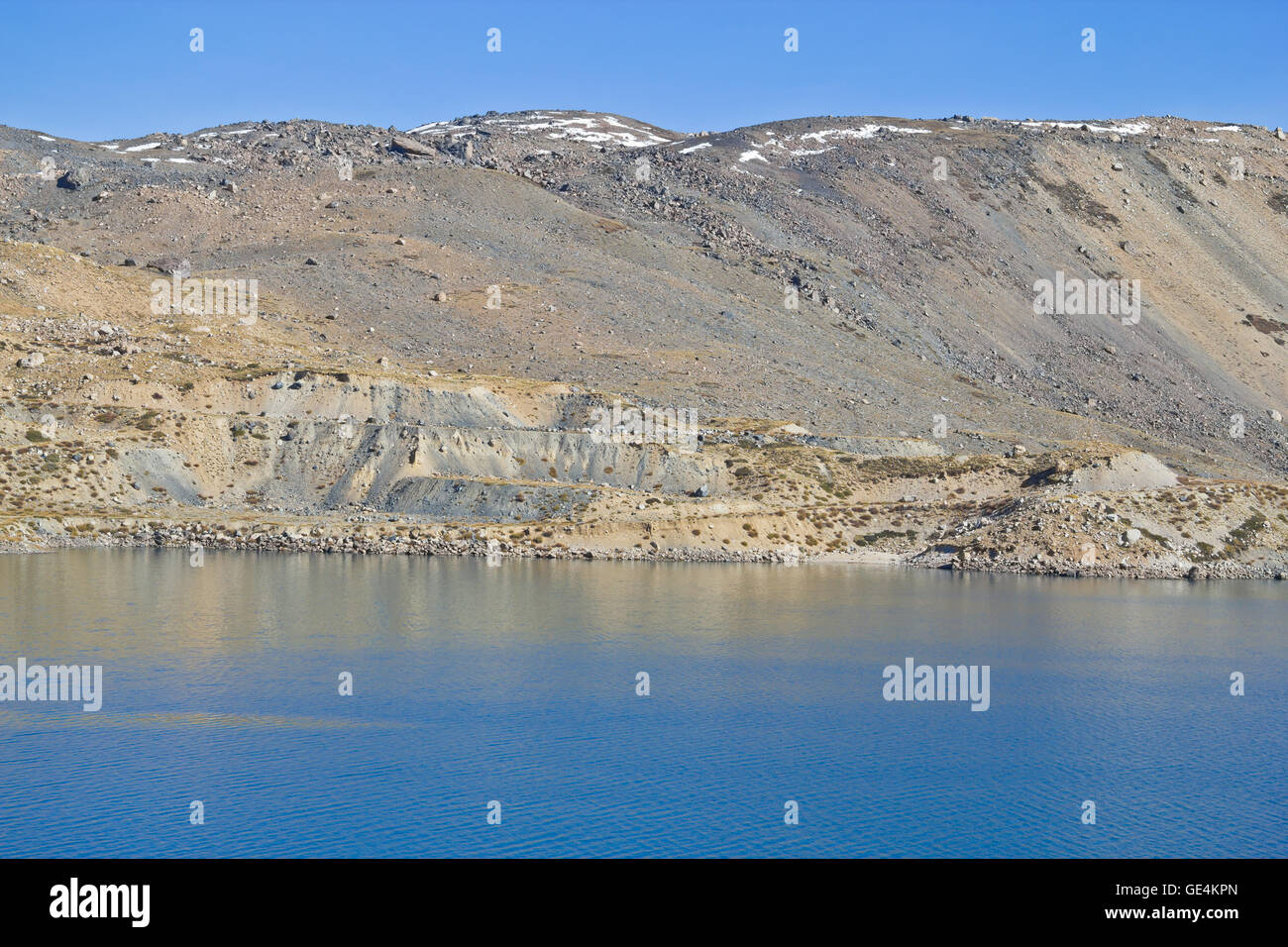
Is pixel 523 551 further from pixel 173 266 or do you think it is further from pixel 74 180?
pixel 74 180

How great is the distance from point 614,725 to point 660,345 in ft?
287

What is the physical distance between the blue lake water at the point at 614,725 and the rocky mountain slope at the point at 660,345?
1736 cm

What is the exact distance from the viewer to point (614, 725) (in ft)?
125

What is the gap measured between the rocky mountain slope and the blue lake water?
56.9 feet

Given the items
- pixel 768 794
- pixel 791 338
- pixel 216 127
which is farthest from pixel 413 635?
pixel 216 127

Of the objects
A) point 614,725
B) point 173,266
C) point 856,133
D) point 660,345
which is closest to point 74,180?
point 173,266

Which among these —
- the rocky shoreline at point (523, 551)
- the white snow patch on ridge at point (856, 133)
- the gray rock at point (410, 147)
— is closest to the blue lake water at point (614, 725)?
the rocky shoreline at point (523, 551)

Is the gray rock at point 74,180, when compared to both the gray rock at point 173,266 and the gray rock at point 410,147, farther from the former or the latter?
the gray rock at point 410,147

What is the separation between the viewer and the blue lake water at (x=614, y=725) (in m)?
28.8

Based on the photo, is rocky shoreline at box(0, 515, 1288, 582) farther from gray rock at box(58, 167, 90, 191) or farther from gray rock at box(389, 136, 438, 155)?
gray rock at box(389, 136, 438, 155)

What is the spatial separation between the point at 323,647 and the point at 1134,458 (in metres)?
65.4

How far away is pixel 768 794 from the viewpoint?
31.8 metres

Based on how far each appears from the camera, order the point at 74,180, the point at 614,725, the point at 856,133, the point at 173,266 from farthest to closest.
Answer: the point at 856,133
the point at 74,180
the point at 173,266
the point at 614,725
